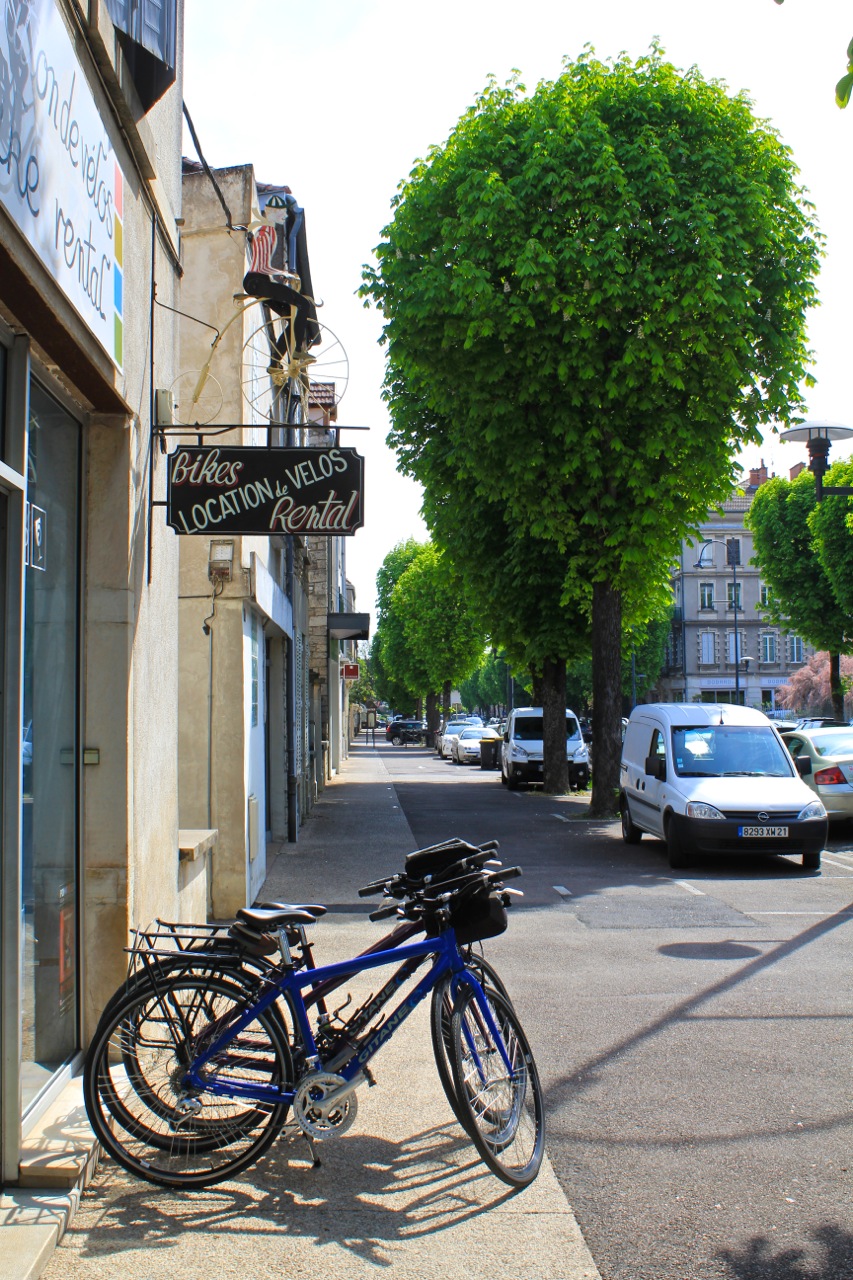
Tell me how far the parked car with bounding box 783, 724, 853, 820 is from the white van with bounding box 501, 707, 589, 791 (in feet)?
36.4

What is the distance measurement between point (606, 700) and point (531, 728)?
10.4 meters

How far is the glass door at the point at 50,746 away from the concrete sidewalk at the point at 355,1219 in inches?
29.8

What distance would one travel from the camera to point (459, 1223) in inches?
150

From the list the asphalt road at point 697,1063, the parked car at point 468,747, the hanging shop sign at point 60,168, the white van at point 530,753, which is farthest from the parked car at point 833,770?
the parked car at point 468,747

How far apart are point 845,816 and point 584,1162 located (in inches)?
490

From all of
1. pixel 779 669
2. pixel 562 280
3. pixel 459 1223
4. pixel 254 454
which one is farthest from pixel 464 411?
pixel 779 669

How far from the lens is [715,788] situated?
12906 mm

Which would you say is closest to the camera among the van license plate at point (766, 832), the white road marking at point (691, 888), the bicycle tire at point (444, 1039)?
the bicycle tire at point (444, 1039)

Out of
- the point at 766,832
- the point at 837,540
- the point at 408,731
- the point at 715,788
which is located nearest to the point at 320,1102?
the point at 766,832

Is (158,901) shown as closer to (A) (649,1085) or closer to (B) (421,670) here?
(A) (649,1085)

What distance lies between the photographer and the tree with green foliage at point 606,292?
17.2 metres

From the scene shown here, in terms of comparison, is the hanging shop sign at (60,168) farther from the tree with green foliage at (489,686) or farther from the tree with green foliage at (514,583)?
the tree with green foliage at (489,686)

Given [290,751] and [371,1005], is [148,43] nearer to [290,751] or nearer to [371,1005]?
[371,1005]

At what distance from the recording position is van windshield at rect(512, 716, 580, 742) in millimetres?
29688
